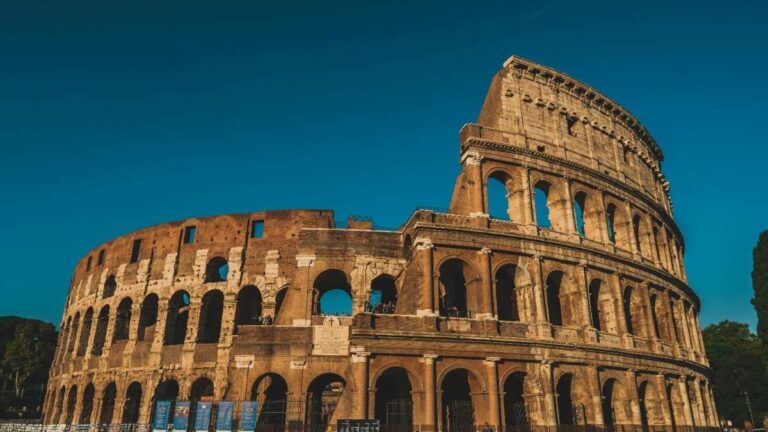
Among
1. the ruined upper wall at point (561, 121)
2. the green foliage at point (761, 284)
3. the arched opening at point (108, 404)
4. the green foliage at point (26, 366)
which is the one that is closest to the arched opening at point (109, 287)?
the arched opening at point (108, 404)

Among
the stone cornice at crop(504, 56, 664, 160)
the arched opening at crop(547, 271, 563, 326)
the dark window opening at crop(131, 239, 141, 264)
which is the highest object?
the stone cornice at crop(504, 56, 664, 160)

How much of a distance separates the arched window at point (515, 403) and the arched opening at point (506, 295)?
234cm

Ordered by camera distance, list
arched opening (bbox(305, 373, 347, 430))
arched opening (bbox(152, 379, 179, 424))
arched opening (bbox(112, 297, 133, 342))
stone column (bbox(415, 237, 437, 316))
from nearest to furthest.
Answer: stone column (bbox(415, 237, 437, 316)) < arched opening (bbox(305, 373, 347, 430)) < arched opening (bbox(152, 379, 179, 424)) < arched opening (bbox(112, 297, 133, 342))

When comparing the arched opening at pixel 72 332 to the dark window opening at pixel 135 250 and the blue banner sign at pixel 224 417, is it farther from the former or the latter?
the blue banner sign at pixel 224 417

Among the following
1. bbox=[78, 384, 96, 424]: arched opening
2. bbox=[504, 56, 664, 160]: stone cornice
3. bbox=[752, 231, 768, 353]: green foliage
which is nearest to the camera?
bbox=[504, 56, 664, 160]: stone cornice

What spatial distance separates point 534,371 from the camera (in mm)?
18312

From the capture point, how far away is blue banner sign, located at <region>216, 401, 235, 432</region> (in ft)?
51.0

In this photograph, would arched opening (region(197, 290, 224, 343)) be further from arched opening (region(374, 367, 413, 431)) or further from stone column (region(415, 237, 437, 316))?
stone column (region(415, 237, 437, 316))

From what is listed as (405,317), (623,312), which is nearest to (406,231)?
(405,317)

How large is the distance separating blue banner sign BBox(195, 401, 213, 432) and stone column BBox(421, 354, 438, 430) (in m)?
6.61

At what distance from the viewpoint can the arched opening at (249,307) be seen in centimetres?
2507

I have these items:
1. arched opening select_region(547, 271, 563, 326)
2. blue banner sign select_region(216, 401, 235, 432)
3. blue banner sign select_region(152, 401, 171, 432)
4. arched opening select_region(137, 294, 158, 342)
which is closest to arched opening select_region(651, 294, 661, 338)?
arched opening select_region(547, 271, 563, 326)

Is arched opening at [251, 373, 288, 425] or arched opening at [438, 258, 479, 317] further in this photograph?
arched opening at [438, 258, 479, 317]

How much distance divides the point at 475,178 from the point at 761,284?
21203 mm
